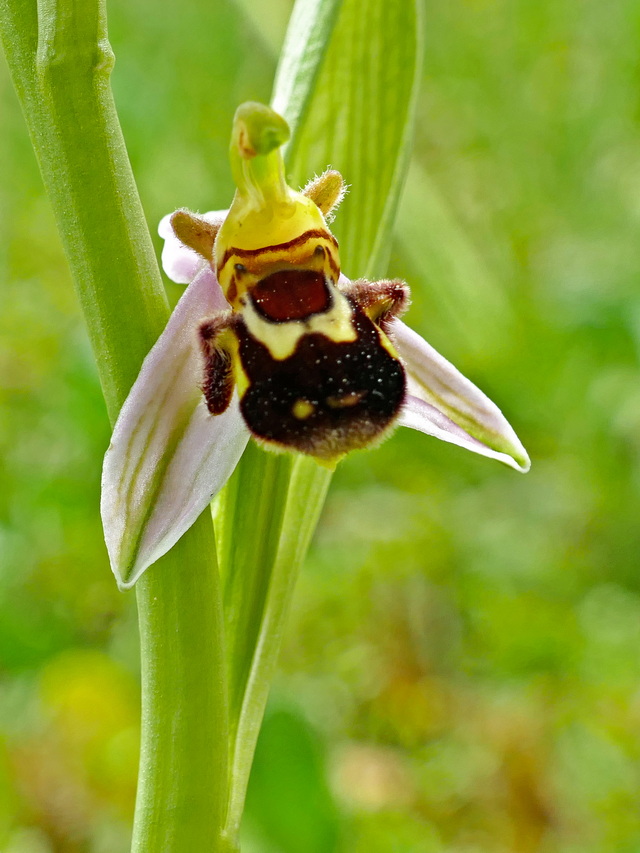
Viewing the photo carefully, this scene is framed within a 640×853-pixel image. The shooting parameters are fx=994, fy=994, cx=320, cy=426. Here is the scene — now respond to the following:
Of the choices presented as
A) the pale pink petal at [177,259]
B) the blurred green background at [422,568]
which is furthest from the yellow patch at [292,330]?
the blurred green background at [422,568]

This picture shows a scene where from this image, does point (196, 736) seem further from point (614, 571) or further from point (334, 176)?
point (614, 571)

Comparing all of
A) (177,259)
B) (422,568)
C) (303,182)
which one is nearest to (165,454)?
(177,259)

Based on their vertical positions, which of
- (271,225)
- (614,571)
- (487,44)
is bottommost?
(614,571)

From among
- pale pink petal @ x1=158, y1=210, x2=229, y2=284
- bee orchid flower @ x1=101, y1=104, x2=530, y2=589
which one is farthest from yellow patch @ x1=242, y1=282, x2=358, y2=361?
pale pink petal @ x1=158, y1=210, x2=229, y2=284

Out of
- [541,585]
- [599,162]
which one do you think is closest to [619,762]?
[541,585]

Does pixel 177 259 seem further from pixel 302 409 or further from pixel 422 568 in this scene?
pixel 422 568
